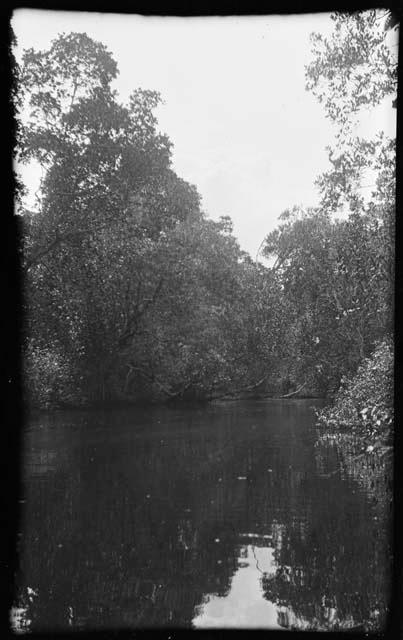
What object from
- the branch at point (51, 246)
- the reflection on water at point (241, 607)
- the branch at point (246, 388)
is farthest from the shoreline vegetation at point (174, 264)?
the reflection on water at point (241, 607)

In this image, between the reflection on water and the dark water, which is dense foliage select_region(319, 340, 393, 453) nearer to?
the dark water

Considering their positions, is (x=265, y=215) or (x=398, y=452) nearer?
(x=398, y=452)

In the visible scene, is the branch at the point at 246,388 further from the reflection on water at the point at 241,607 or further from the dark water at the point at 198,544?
the reflection on water at the point at 241,607

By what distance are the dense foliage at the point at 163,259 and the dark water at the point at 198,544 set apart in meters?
2.07

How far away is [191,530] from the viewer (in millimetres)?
5199

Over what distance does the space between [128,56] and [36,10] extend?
2.90 m

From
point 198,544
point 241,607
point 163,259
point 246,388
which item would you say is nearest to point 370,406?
point 198,544

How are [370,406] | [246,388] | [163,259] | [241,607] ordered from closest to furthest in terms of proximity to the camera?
1. [241,607]
2. [370,406]
3. [163,259]
4. [246,388]

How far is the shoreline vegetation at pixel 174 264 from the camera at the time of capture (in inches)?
380

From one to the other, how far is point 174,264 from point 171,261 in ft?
0.72

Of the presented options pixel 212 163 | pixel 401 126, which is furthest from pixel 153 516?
pixel 212 163

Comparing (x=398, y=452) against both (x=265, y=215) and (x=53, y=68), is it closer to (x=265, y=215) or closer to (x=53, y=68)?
(x=265, y=215)

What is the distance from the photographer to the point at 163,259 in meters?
18.7

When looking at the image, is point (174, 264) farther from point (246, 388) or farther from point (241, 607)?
point (241, 607)
